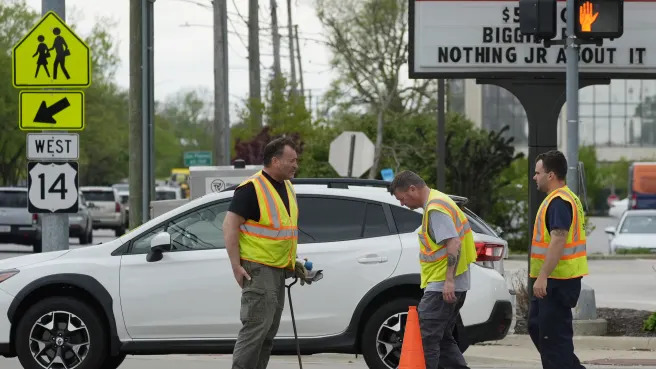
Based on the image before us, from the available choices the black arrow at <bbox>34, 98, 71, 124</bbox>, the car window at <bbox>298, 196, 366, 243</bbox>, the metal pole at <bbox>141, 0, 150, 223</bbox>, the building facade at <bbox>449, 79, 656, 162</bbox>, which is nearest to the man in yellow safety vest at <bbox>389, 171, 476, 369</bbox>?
the car window at <bbox>298, 196, 366, 243</bbox>

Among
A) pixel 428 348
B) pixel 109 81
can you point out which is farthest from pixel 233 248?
pixel 109 81

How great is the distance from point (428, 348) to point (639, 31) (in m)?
7.55

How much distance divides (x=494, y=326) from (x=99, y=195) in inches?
1630

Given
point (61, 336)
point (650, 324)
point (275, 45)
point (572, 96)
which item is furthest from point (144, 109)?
point (275, 45)

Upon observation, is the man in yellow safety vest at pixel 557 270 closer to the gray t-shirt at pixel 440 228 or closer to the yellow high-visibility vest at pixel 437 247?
the yellow high-visibility vest at pixel 437 247

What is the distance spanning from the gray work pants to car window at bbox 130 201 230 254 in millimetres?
2163

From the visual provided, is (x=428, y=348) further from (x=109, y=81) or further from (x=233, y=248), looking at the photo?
(x=109, y=81)

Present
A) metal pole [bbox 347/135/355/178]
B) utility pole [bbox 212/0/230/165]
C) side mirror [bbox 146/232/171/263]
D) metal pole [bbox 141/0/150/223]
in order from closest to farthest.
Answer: side mirror [bbox 146/232/171/263], metal pole [bbox 141/0/150/223], metal pole [bbox 347/135/355/178], utility pole [bbox 212/0/230/165]

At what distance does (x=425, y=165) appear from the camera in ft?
119

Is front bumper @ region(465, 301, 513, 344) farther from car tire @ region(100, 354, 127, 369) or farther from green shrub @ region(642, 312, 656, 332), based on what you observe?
green shrub @ region(642, 312, 656, 332)

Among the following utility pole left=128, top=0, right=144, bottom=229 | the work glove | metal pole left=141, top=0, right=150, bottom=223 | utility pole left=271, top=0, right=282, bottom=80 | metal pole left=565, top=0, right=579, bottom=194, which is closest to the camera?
the work glove

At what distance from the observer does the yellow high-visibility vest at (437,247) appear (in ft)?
32.2

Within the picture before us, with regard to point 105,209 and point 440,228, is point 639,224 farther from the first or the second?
point 440,228

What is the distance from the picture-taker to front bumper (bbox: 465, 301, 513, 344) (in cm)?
1145
